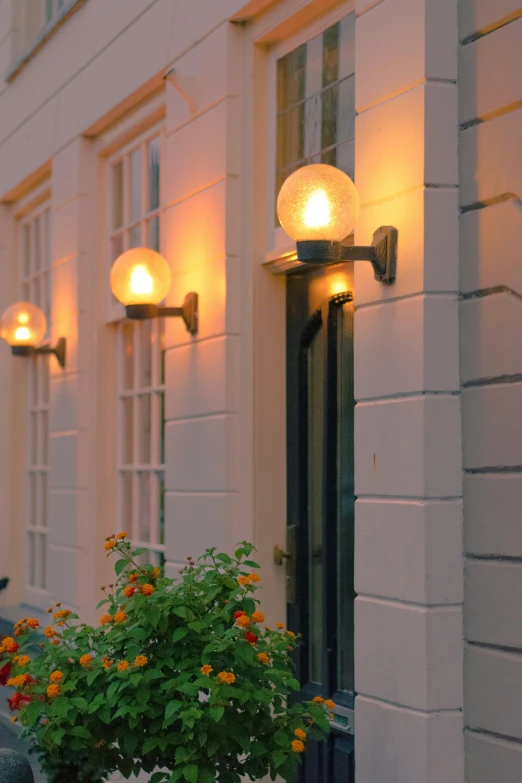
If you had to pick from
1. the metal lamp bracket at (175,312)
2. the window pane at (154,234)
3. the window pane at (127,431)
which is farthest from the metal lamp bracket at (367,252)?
the window pane at (127,431)

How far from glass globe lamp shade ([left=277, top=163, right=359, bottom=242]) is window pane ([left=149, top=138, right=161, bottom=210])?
2315mm

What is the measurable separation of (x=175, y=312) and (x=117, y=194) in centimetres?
167

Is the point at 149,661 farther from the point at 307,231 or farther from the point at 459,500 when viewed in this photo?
the point at 307,231

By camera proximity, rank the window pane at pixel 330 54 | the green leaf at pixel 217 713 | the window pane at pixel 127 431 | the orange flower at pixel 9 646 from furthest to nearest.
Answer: the window pane at pixel 127 431 → the window pane at pixel 330 54 → the orange flower at pixel 9 646 → the green leaf at pixel 217 713

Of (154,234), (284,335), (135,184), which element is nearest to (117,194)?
(135,184)

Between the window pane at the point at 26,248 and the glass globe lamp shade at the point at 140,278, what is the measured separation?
306 centimetres

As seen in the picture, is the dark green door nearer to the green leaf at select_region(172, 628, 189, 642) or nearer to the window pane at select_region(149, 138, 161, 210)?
the green leaf at select_region(172, 628, 189, 642)

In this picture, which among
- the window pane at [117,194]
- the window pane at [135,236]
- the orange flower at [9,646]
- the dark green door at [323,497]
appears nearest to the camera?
the orange flower at [9,646]

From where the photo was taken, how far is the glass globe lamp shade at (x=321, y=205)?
3.44m

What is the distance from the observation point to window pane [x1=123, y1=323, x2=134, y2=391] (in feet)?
19.6

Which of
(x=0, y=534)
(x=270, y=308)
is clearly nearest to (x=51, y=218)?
(x=0, y=534)

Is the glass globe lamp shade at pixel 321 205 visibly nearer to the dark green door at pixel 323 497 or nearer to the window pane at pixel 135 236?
the dark green door at pixel 323 497

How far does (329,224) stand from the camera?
343cm

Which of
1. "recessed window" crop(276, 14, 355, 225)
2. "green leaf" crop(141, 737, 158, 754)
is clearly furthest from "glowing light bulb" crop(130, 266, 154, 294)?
"green leaf" crop(141, 737, 158, 754)
